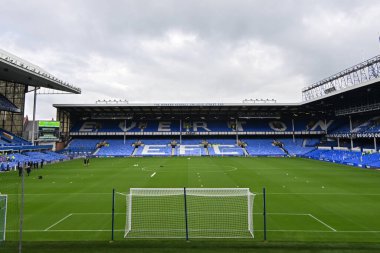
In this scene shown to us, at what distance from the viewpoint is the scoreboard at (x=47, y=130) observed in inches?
2045

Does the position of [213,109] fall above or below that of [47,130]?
above

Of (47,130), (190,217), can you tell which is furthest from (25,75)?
(190,217)

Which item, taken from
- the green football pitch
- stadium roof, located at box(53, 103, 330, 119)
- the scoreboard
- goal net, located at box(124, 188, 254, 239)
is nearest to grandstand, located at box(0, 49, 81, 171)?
the scoreboard

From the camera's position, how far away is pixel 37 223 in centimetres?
1210

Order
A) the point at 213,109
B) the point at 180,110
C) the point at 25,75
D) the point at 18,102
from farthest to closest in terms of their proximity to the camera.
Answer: the point at 180,110, the point at 213,109, the point at 18,102, the point at 25,75

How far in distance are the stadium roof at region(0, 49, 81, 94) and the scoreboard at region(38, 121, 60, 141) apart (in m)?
7.48

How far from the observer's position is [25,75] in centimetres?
4309

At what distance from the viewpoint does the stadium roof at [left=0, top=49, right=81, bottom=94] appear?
3700 centimetres

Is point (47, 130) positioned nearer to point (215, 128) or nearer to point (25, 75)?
point (25, 75)

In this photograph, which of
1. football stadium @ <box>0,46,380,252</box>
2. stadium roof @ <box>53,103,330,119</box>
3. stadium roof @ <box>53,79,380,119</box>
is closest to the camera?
football stadium @ <box>0,46,380,252</box>

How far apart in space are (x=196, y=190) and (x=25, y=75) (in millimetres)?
39403

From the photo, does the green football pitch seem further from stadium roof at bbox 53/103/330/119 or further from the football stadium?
stadium roof at bbox 53/103/330/119

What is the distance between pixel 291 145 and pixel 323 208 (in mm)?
53714

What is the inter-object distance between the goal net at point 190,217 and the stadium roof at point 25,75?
109 ft
